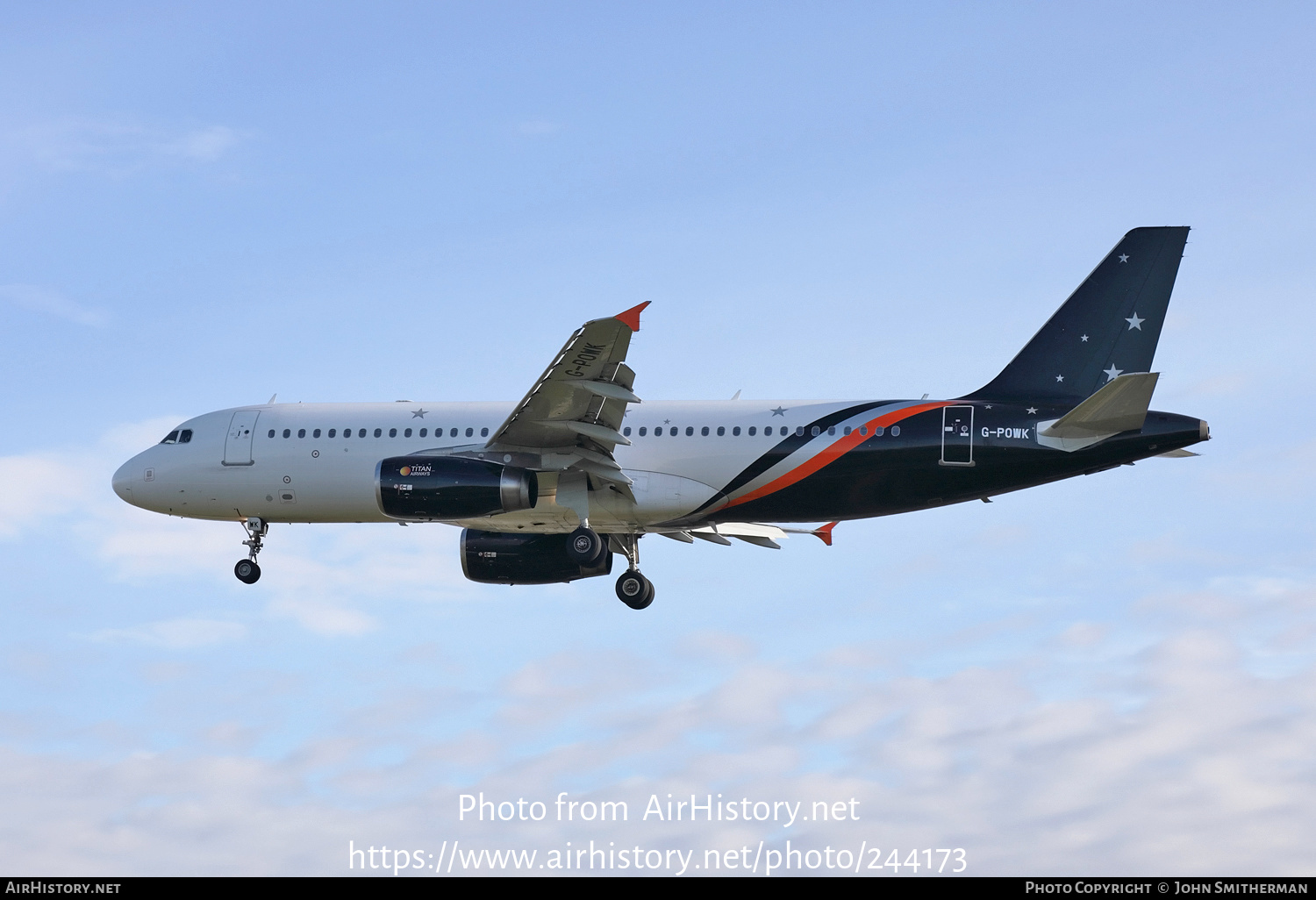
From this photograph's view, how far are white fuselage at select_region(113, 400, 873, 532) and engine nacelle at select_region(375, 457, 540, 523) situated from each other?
4.40ft

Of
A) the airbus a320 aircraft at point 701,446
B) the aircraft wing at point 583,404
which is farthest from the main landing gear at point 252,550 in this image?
the aircraft wing at point 583,404

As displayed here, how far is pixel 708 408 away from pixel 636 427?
156 cm

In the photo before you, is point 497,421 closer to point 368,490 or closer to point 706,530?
point 368,490

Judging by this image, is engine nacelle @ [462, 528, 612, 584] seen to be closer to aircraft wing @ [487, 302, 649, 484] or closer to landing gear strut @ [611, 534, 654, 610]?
landing gear strut @ [611, 534, 654, 610]

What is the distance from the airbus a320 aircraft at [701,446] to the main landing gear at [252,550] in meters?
0.03

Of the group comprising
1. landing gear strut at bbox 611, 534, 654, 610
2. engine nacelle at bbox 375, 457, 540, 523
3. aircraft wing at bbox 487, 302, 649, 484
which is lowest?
landing gear strut at bbox 611, 534, 654, 610

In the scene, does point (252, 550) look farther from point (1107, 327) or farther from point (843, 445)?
point (1107, 327)

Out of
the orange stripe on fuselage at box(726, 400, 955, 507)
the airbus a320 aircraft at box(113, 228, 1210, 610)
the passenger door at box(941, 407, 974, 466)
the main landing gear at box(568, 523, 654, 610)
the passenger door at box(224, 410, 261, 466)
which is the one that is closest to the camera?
the airbus a320 aircraft at box(113, 228, 1210, 610)

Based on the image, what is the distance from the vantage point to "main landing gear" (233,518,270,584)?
32.1 meters

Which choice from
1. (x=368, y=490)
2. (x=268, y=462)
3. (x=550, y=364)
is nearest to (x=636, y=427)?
(x=550, y=364)

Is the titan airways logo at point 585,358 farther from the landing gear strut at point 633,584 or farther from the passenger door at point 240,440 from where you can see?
the passenger door at point 240,440

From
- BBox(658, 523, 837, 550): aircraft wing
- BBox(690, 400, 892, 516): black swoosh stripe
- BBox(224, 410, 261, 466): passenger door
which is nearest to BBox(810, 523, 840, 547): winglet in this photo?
BBox(658, 523, 837, 550): aircraft wing

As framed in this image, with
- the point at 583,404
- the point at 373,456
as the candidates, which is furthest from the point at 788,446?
the point at 373,456

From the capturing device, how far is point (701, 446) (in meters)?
29.4
